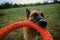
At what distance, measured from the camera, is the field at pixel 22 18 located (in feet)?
4.98

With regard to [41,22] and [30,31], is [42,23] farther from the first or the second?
[30,31]

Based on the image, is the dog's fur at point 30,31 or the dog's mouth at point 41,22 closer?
the dog's mouth at point 41,22

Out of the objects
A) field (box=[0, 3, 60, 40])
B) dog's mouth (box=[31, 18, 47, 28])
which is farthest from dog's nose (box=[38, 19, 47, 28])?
field (box=[0, 3, 60, 40])

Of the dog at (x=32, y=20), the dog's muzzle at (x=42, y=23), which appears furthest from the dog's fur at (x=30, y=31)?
the dog's muzzle at (x=42, y=23)

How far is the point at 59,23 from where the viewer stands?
5.27 ft

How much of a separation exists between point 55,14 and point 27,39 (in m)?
0.34

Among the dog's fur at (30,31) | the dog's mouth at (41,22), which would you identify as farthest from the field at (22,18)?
the dog's mouth at (41,22)

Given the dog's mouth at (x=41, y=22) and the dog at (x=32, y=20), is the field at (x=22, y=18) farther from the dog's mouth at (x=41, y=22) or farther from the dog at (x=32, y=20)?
the dog's mouth at (x=41, y=22)

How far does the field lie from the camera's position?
1.52 meters

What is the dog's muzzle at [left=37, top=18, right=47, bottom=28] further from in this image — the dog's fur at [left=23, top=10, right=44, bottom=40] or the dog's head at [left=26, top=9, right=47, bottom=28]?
the dog's fur at [left=23, top=10, right=44, bottom=40]

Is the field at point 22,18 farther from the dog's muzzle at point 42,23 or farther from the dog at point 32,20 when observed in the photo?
the dog's muzzle at point 42,23

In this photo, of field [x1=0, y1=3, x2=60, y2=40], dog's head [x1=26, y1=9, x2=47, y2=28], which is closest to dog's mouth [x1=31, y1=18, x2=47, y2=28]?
dog's head [x1=26, y1=9, x2=47, y2=28]

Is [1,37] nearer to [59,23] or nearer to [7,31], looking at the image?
[7,31]

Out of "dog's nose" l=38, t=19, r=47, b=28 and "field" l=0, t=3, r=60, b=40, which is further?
"field" l=0, t=3, r=60, b=40
